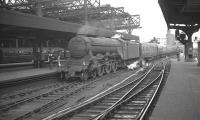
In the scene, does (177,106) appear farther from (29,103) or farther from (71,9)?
(71,9)

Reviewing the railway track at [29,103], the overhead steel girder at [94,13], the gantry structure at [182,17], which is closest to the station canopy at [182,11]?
the gantry structure at [182,17]

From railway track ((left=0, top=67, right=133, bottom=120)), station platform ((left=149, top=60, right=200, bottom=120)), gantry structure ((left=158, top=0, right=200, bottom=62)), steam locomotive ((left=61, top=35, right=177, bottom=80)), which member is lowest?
railway track ((left=0, top=67, right=133, bottom=120))

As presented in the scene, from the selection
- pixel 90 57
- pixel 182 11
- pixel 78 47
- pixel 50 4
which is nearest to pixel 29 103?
pixel 90 57

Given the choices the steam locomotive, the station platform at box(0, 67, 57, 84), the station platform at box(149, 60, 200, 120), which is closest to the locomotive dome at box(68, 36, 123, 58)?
the steam locomotive

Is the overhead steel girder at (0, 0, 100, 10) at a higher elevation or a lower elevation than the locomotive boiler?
higher

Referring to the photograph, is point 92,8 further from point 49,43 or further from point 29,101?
point 29,101

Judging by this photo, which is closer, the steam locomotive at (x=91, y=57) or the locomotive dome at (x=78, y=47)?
the steam locomotive at (x=91, y=57)

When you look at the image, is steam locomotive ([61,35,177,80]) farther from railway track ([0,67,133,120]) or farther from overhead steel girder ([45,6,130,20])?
overhead steel girder ([45,6,130,20])

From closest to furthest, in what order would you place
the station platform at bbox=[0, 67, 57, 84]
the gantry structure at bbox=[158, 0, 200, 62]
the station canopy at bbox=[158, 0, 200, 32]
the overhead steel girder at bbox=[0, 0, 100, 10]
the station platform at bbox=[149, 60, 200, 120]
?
1. the station platform at bbox=[149, 60, 200, 120]
2. the station platform at bbox=[0, 67, 57, 84]
3. the station canopy at bbox=[158, 0, 200, 32]
4. the gantry structure at bbox=[158, 0, 200, 62]
5. the overhead steel girder at bbox=[0, 0, 100, 10]

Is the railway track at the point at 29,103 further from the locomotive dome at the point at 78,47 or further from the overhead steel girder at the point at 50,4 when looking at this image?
the overhead steel girder at the point at 50,4

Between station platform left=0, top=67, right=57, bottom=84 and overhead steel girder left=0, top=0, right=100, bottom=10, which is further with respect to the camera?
overhead steel girder left=0, top=0, right=100, bottom=10

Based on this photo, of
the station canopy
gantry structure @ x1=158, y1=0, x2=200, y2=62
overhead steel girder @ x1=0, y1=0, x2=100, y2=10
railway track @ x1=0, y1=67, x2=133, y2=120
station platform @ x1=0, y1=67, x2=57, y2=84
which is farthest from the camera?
overhead steel girder @ x1=0, y1=0, x2=100, y2=10

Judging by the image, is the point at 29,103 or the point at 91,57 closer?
the point at 29,103

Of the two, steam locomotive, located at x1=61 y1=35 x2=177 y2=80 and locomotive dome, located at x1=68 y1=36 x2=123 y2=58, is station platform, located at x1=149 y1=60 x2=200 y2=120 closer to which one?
steam locomotive, located at x1=61 y1=35 x2=177 y2=80
